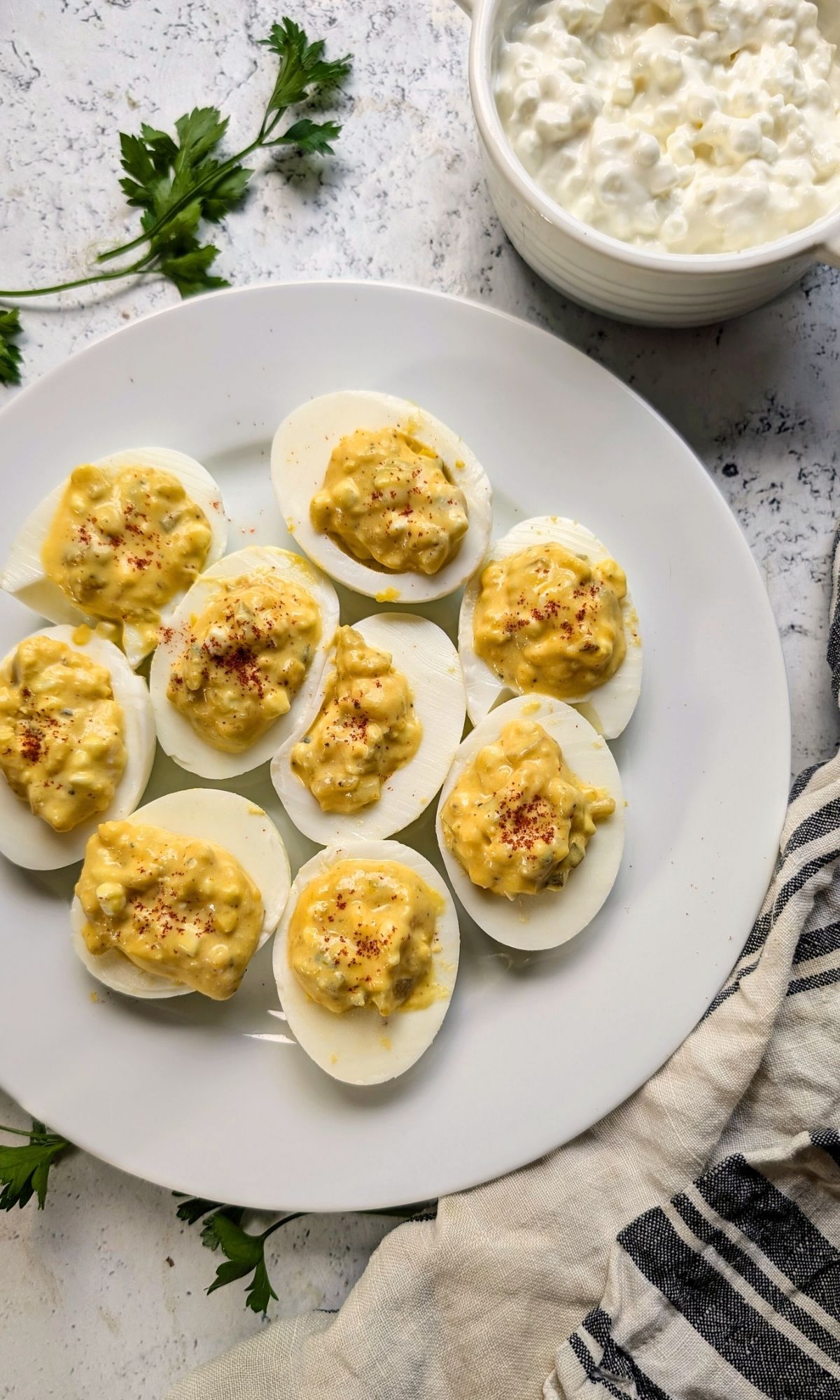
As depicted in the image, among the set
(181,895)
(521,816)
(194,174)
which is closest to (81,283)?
(194,174)

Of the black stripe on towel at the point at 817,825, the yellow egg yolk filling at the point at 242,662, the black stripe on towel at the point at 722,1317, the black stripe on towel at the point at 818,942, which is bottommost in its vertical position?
the black stripe on towel at the point at 722,1317

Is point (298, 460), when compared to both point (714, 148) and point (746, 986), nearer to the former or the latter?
point (714, 148)

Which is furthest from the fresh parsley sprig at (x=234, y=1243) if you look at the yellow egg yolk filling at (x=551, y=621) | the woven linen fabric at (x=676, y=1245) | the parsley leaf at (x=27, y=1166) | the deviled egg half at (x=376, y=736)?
the yellow egg yolk filling at (x=551, y=621)

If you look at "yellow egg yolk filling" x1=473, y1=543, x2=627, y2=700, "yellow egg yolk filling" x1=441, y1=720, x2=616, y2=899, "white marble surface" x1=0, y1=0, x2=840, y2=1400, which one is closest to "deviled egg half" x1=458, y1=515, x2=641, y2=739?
"yellow egg yolk filling" x1=473, y1=543, x2=627, y2=700

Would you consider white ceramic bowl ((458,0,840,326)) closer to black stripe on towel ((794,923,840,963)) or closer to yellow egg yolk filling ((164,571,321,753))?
yellow egg yolk filling ((164,571,321,753))

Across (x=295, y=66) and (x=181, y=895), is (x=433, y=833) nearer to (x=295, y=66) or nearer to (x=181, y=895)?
(x=181, y=895)

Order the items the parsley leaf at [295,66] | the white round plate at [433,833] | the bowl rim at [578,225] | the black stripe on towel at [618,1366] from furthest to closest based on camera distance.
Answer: the parsley leaf at [295,66], the white round plate at [433,833], the black stripe on towel at [618,1366], the bowl rim at [578,225]

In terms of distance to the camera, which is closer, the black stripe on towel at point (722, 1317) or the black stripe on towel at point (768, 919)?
the black stripe on towel at point (722, 1317)

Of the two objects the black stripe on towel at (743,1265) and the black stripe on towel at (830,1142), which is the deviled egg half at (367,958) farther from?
the black stripe on towel at (830,1142)
